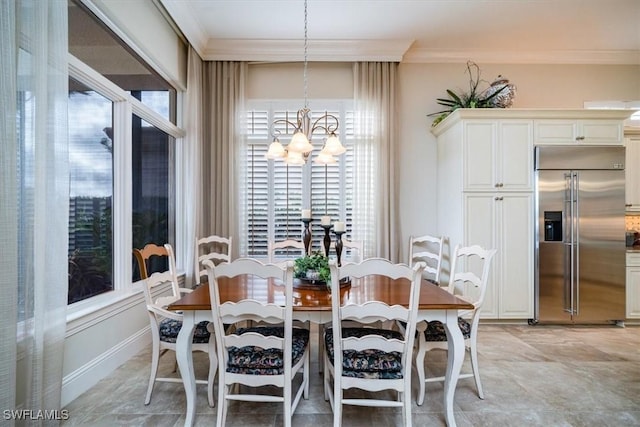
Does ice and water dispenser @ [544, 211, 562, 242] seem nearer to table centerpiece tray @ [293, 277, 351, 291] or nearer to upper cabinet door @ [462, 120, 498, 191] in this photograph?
upper cabinet door @ [462, 120, 498, 191]

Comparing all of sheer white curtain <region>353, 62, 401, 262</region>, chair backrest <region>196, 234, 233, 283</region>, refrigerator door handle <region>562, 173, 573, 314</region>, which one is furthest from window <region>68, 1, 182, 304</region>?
refrigerator door handle <region>562, 173, 573, 314</region>

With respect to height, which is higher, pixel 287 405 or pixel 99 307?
pixel 99 307

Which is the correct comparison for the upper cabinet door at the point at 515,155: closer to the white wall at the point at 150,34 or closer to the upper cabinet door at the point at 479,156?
the upper cabinet door at the point at 479,156

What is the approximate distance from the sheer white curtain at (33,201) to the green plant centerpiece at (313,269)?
1331 millimetres

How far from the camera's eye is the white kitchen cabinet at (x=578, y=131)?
11.2 feet

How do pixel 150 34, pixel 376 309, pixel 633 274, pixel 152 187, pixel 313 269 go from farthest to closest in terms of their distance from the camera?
pixel 633 274, pixel 152 187, pixel 150 34, pixel 313 269, pixel 376 309

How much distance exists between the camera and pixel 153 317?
2006mm

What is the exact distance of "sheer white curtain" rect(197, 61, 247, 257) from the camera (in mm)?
3822

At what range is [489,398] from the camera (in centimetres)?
212

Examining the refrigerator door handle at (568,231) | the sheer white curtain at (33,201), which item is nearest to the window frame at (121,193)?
the sheer white curtain at (33,201)

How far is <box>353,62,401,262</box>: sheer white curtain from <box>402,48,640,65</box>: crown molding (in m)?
0.49

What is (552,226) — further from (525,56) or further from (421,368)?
(421,368)

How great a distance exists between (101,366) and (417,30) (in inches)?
169

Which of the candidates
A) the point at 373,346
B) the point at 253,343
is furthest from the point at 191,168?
the point at 373,346
